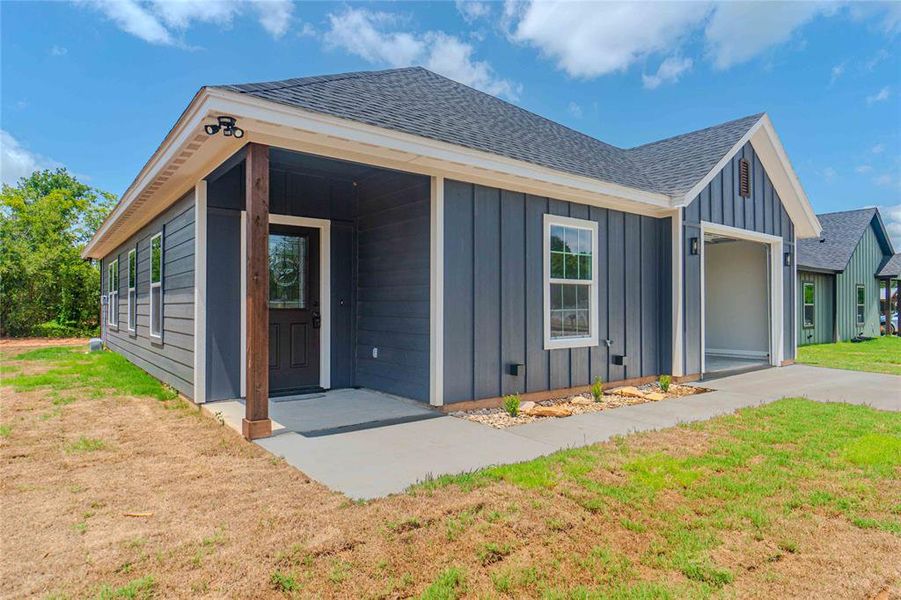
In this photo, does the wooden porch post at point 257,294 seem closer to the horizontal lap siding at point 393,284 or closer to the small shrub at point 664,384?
the horizontal lap siding at point 393,284

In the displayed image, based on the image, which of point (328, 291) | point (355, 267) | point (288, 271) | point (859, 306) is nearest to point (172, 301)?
point (288, 271)

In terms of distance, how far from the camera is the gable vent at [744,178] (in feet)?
27.3

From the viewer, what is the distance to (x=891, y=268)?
1803 centimetres

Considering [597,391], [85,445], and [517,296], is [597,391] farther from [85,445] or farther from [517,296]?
[85,445]

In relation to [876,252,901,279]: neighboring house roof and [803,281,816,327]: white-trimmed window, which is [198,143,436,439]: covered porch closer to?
[803,281,816,327]: white-trimmed window

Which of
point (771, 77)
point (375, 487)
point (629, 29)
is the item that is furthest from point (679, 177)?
point (771, 77)

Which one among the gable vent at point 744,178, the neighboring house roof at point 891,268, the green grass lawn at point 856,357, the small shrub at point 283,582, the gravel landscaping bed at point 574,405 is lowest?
the green grass lawn at point 856,357

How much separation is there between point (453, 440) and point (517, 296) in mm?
2179

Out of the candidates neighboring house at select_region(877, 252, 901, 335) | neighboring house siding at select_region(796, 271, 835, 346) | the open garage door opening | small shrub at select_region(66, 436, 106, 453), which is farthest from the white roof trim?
neighboring house at select_region(877, 252, 901, 335)

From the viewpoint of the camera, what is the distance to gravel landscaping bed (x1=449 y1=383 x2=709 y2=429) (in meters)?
5.06

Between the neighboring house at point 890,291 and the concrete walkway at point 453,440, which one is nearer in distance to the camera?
the concrete walkway at point 453,440

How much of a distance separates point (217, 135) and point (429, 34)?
25.6 ft

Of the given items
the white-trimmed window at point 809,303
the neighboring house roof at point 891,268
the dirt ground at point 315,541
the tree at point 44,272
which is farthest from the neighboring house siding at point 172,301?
the neighboring house roof at point 891,268

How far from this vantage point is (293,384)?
238 inches
